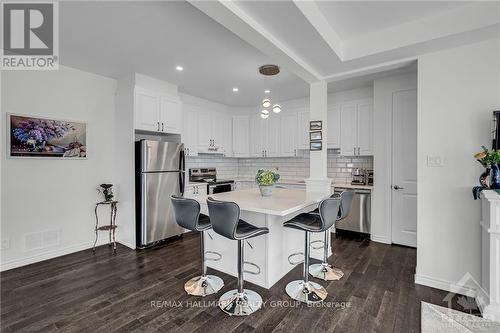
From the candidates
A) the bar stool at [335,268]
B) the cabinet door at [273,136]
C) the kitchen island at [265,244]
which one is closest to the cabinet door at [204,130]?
the cabinet door at [273,136]

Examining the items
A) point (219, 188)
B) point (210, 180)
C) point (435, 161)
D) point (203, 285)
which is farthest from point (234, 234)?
point (210, 180)

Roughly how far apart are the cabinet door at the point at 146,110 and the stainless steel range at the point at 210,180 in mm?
1473

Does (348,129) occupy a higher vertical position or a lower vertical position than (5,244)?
higher

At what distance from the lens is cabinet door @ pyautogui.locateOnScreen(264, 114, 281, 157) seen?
563cm

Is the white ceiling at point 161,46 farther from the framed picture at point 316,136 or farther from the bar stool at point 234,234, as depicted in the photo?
the bar stool at point 234,234

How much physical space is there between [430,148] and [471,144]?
0.33 meters

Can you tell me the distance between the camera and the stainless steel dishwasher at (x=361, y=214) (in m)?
4.13

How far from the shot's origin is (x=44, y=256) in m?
3.33

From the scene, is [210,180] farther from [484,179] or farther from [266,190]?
[484,179]

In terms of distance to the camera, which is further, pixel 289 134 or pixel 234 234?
pixel 289 134

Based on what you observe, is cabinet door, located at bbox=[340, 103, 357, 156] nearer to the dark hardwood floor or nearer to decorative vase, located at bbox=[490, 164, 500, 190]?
the dark hardwood floor

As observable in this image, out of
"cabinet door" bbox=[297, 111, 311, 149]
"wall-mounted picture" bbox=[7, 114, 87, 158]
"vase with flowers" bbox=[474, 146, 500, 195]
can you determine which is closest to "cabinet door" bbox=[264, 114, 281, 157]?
"cabinet door" bbox=[297, 111, 311, 149]

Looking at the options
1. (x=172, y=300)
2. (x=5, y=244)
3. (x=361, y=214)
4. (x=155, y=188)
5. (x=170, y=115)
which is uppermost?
(x=170, y=115)

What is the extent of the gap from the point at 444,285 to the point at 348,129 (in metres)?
2.83
